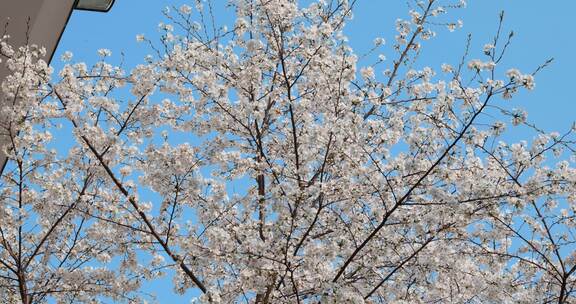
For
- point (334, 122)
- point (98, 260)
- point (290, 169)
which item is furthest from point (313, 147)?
point (98, 260)

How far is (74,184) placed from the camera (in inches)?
318

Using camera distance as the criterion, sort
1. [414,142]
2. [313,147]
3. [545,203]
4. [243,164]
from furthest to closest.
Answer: [243,164], [313,147], [414,142], [545,203]

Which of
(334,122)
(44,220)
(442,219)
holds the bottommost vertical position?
(442,219)

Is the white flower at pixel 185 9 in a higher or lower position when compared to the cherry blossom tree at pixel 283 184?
higher

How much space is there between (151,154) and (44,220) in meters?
1.74

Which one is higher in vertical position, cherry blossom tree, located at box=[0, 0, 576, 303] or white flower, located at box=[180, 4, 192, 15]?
white flower, located at box=[180, 4, 192, 15]

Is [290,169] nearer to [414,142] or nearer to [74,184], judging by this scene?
[414,142]

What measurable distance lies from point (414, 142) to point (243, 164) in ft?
6.90

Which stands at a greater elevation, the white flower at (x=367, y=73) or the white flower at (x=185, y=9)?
the white flower at (x=185, y=9)

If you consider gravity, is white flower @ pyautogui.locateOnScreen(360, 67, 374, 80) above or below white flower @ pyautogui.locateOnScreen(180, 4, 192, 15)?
below

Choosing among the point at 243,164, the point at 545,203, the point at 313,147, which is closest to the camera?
the point at 545,203

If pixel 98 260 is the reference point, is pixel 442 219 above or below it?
below

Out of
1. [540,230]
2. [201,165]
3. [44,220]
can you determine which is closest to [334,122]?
[201,165]

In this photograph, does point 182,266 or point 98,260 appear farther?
point 98,260
